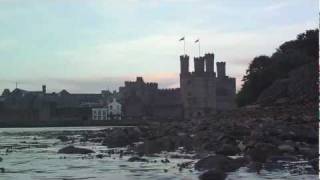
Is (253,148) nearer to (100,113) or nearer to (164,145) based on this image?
(164,145)

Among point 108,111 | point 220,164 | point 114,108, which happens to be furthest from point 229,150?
point 114,108

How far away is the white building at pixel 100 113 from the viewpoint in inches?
7544

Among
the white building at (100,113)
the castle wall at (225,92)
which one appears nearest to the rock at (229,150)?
the castle wall at (225,92)

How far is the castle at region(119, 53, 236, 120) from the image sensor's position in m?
178

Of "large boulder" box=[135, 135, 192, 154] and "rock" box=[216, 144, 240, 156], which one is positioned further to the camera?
"large boulder" box=[135, 135, 192, 154]

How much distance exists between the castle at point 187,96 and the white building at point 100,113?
6.12 m

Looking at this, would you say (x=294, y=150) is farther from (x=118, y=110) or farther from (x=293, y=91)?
(x=118, y=110)

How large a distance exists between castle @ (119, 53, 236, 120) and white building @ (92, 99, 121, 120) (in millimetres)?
2687

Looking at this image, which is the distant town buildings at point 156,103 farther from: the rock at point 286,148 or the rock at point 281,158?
the rock at point 281,158

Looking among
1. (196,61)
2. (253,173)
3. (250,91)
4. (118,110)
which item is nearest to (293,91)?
(250,91)

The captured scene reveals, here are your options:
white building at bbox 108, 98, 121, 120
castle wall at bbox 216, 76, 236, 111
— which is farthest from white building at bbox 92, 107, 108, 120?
castle wall at bbox 216, 76, 236, 111

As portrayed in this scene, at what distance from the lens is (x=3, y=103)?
627ft

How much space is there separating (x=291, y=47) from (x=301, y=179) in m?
73.8

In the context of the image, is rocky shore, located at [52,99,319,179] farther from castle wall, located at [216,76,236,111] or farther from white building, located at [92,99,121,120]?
white building, located at [92,99,121,120]
